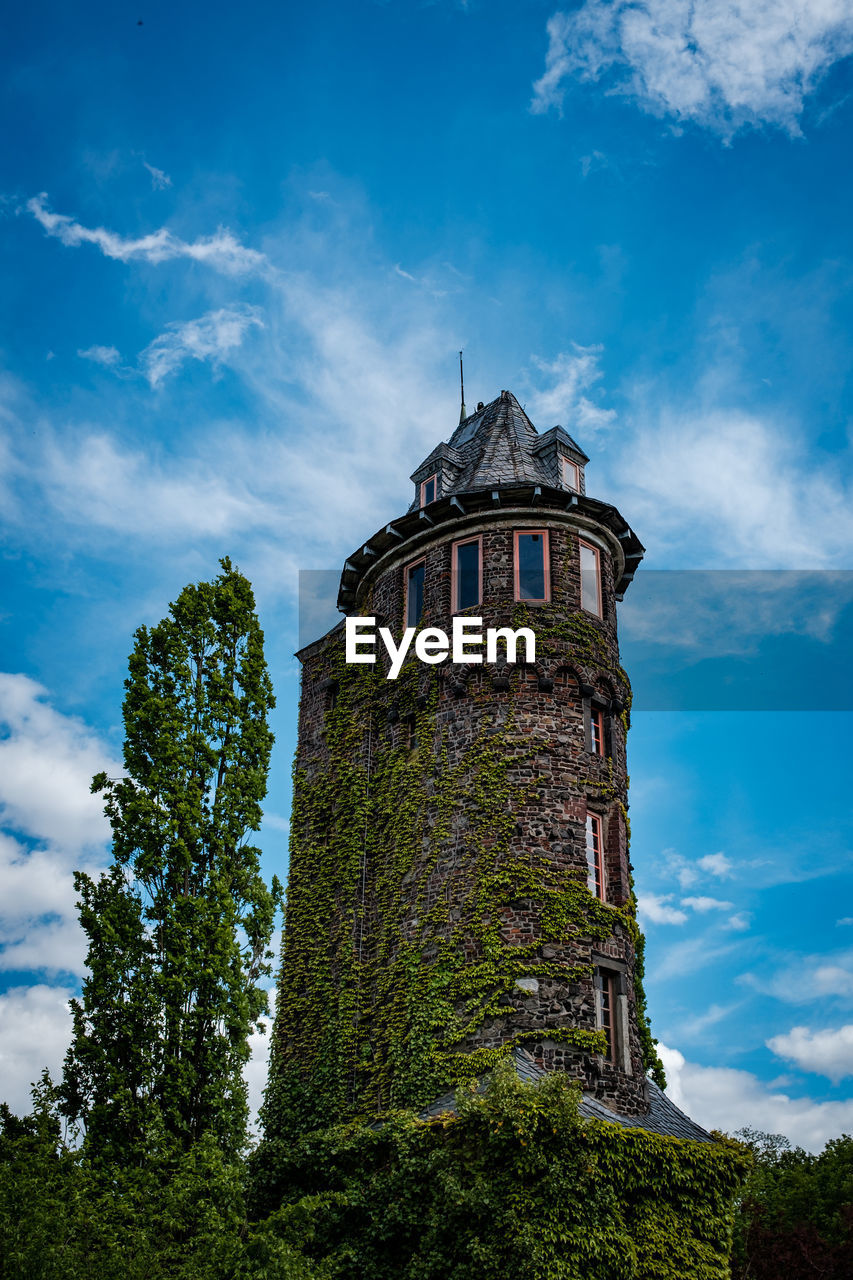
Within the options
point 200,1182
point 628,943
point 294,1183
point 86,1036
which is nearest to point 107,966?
point 86,1036

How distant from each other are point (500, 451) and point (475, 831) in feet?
39.9

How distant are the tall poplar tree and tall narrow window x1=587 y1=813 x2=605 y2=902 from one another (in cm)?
721

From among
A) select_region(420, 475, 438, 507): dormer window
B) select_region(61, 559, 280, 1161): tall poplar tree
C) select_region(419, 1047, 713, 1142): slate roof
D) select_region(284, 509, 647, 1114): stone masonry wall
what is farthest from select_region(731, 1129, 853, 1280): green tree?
select_region(420, 475, 438, 507): dormer window

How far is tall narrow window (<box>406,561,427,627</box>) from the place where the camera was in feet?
102

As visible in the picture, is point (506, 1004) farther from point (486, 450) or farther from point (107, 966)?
point (486, 450)

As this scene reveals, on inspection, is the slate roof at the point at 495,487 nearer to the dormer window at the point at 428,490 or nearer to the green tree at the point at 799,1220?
the dormer window at the point at 428,490

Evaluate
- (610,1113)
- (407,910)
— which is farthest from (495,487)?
(610,1113)

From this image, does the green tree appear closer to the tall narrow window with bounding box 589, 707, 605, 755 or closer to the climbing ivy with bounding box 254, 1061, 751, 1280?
the climbing ivy with bounding box 254, 1061, 751, 1280

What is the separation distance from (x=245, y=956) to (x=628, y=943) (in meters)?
8.85

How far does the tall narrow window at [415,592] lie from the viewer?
102 ft

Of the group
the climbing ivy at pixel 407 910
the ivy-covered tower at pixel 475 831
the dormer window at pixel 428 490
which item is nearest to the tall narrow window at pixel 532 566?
the ivy-covered tower at pixel 475 831

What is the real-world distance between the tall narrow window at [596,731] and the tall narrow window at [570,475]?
280 inches

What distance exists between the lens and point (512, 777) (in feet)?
88.2

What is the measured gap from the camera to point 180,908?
23.3m
